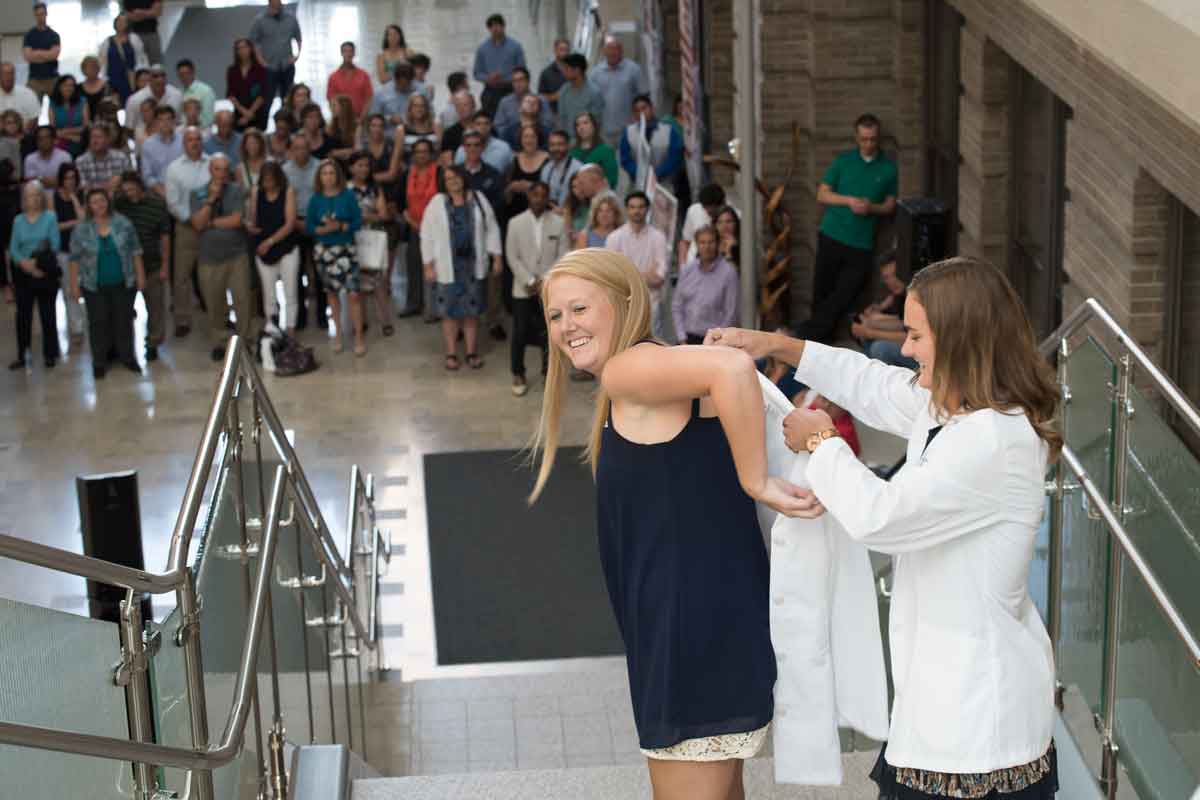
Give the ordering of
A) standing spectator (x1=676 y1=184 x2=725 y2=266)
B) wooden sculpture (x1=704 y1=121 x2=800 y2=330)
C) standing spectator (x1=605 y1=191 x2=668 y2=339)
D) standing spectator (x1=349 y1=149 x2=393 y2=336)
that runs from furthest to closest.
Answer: standing spectator (x1=349 y1=149 x2=393 y2=336)
wooden sculpture (x1=704 y1=121 x2=800 y2=330)
standing spectator (x1=676 y1=184 x2=725 y2=266)
standing spectator (x1=605 y1=191 x2=668 y2=339)

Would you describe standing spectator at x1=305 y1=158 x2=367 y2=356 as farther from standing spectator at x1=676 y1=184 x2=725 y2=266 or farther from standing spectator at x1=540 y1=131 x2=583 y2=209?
standing spectator at x1=676 y1=184 x2=725 y2=266

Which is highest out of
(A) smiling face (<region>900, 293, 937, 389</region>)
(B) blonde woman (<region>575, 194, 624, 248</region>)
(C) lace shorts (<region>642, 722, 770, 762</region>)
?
(A) smiling face (<region>900, 293, 937, 389</region>)

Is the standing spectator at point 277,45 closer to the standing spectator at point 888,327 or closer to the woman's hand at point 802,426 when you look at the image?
the standing spectator at point 888,327

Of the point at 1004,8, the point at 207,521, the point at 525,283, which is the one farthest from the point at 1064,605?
the point at 525,283

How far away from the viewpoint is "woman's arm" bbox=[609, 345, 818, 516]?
396 centimetres

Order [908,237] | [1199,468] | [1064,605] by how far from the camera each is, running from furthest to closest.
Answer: [908,237] → [1064,605] → [1199,468]

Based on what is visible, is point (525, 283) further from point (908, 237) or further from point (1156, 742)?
point (1156, 742)

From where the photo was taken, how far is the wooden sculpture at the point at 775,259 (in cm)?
1611

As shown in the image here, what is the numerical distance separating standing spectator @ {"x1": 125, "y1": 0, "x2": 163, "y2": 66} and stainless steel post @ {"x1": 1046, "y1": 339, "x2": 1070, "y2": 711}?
2170 cm

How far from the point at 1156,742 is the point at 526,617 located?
6.83m

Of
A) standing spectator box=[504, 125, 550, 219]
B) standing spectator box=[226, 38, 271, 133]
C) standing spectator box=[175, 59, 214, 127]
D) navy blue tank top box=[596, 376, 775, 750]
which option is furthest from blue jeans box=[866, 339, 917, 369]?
standing spectator box=[226, 38, 271, 133]

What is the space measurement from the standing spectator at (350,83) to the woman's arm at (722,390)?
1784 cm

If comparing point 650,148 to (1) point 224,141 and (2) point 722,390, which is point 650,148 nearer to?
(1) point 224,141

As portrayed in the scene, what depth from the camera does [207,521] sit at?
4520 mm
